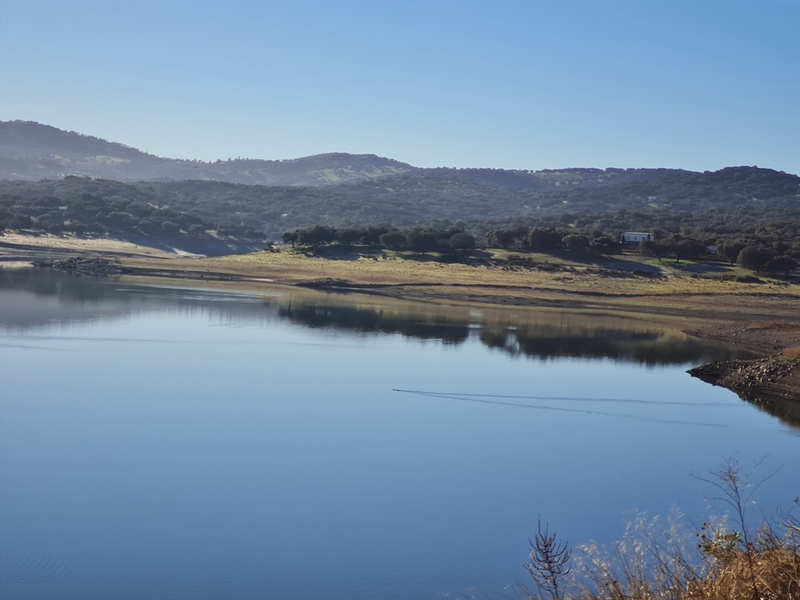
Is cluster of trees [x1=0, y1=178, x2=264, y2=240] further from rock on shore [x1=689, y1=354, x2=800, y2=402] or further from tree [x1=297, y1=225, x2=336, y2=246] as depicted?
rock on shore [x1=689, y1=354, x2=800, y2=402]

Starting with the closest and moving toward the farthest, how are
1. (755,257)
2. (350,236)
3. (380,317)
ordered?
(380,317)
(755,257)
(350,236)

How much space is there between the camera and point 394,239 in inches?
2854

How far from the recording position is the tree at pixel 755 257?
201 ft

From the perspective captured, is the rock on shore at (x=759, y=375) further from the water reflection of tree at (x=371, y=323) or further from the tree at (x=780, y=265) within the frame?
the tree at (x=780, y=265)

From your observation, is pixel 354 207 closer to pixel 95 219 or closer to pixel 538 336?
pixel 95 219

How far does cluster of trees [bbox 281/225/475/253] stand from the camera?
7138 cm

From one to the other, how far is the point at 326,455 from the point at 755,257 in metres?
52.7

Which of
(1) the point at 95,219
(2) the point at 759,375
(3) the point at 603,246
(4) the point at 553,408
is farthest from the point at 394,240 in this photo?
(4) the point at 553,408

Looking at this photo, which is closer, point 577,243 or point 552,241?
point 577,243

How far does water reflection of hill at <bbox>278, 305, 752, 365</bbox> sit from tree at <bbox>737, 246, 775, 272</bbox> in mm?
25076

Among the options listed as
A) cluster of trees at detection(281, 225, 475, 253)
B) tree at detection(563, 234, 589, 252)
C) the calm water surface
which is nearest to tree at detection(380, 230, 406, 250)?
cluster of trees at detection(281, 225, 475, 253)

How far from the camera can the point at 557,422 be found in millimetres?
20125

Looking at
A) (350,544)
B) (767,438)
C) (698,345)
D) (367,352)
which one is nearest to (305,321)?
(367,352)

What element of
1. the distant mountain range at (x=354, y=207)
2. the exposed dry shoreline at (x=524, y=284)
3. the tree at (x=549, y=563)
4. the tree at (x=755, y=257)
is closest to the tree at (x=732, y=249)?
the tree at (x=755, y=257)
